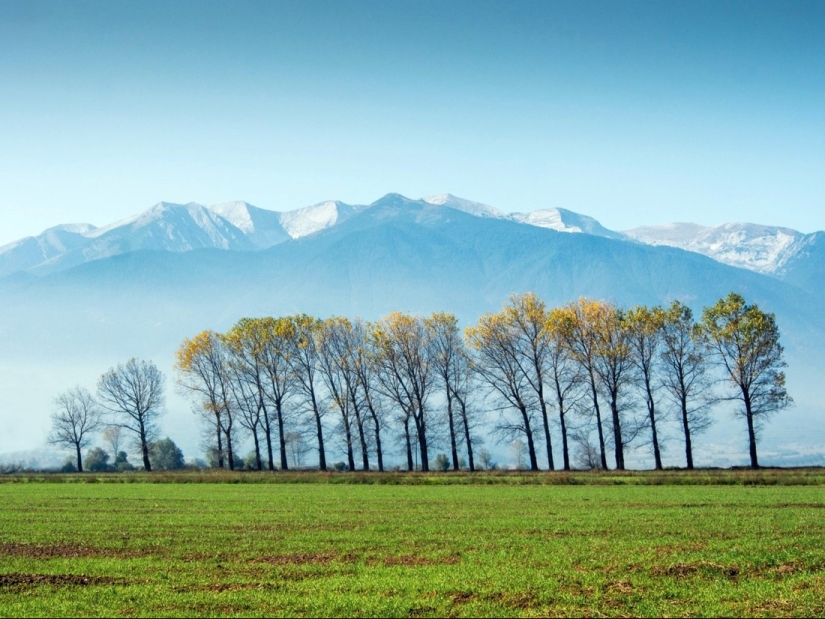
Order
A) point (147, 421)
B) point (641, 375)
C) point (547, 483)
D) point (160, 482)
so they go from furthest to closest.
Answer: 1. point (147, 421)
2. point (641, 375)
3. point (160, 482)
4. point (547, 483)

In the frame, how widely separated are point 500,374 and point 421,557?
4853 centimetres

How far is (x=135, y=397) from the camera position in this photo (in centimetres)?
8762

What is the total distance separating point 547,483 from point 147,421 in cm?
5687

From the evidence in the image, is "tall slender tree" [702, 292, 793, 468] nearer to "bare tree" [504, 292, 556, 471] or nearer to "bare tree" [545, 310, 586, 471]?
"bare tree" [545, 310, 586, 471]

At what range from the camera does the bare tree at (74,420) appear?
94.4 meters

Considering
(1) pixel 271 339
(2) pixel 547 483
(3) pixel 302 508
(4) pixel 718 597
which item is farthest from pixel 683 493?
(1) pixel 271 339

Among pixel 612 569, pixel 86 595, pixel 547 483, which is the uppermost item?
pixel 86 595

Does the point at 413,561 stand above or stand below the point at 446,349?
below

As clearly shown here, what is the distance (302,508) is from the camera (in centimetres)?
3506

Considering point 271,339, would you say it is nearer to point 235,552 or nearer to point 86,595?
point 235,552

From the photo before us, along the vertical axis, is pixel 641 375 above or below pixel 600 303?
below

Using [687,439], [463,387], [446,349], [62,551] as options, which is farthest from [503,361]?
[62,551]

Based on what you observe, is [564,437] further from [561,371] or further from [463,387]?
[463,387]

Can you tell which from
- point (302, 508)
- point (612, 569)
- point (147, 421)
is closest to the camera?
point (612, 569)
